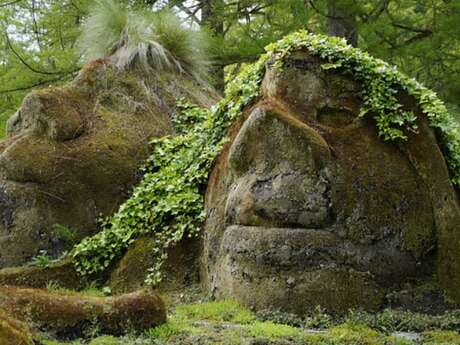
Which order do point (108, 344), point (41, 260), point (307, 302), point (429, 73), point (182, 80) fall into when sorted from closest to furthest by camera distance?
1. point (108, 344)
2. point (307, 302)
3. point (41, 260)
4. point (182, 80)
5. point (429, 73)

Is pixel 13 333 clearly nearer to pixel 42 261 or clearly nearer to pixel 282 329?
pixel 282 329

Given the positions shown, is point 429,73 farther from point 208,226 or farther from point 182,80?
point 208,226

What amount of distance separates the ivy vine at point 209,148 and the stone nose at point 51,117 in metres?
1.08

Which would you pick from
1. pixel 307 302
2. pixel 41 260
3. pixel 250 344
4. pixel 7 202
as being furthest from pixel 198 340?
pixel 7 202

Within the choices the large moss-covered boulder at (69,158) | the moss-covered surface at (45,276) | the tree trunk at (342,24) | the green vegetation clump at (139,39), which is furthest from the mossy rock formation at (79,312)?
the tree trunk at (342,24)

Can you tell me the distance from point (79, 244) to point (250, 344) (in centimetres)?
345

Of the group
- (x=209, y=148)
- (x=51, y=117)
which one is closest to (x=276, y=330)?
(x=209, y=148)

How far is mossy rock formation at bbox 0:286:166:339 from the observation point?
4.07m

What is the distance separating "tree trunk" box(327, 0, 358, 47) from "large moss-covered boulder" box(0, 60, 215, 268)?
3250mm

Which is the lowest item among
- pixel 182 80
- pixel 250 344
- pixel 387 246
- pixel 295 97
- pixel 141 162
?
pixel 250 344

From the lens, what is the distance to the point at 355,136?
606cm

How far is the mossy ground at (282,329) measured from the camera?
4234 mm

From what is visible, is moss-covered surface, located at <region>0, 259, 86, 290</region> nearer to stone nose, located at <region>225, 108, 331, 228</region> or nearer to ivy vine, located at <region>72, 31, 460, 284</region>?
ivy vine, located at <region>72, 31, 460, 284</region>

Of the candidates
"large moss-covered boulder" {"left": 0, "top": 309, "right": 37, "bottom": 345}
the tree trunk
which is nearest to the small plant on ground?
"large moss-covered boulder" {"left": 0, "top": 309, "right": 37, "bottom": 345}
